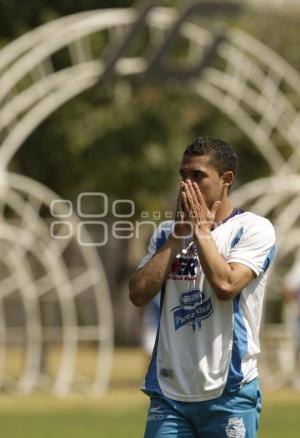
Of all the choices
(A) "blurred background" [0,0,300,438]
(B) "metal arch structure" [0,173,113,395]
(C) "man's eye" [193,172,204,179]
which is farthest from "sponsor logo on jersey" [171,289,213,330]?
(B) "metal arch structure" [0,173,113,395]

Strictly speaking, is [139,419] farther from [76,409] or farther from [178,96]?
[178,96]

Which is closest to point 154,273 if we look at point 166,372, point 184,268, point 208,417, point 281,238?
point 184,268

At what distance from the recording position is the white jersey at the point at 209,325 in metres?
6.26

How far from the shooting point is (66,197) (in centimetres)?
2422

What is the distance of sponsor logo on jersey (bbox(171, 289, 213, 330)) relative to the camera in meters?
6.29

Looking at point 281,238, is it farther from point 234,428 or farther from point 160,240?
point 234,428

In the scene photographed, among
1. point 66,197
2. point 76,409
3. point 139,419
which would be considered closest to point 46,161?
point 66,197

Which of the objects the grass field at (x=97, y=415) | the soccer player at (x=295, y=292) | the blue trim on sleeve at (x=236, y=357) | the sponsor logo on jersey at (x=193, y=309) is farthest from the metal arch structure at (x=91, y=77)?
the blue trim on sleeve at (x=236, y=357)

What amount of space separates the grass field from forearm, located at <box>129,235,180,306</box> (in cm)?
696

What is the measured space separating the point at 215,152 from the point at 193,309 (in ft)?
2.44

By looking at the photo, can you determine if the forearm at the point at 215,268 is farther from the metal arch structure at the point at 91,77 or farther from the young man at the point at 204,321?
the metal arch structure at the point at 91,77

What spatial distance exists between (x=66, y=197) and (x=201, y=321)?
710 inches

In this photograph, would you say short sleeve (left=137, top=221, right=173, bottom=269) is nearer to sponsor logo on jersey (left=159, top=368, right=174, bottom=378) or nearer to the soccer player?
sponsor logo on jersey (left=159, top=368, right=174, bottom=378)

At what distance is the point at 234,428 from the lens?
6277 millimetres
